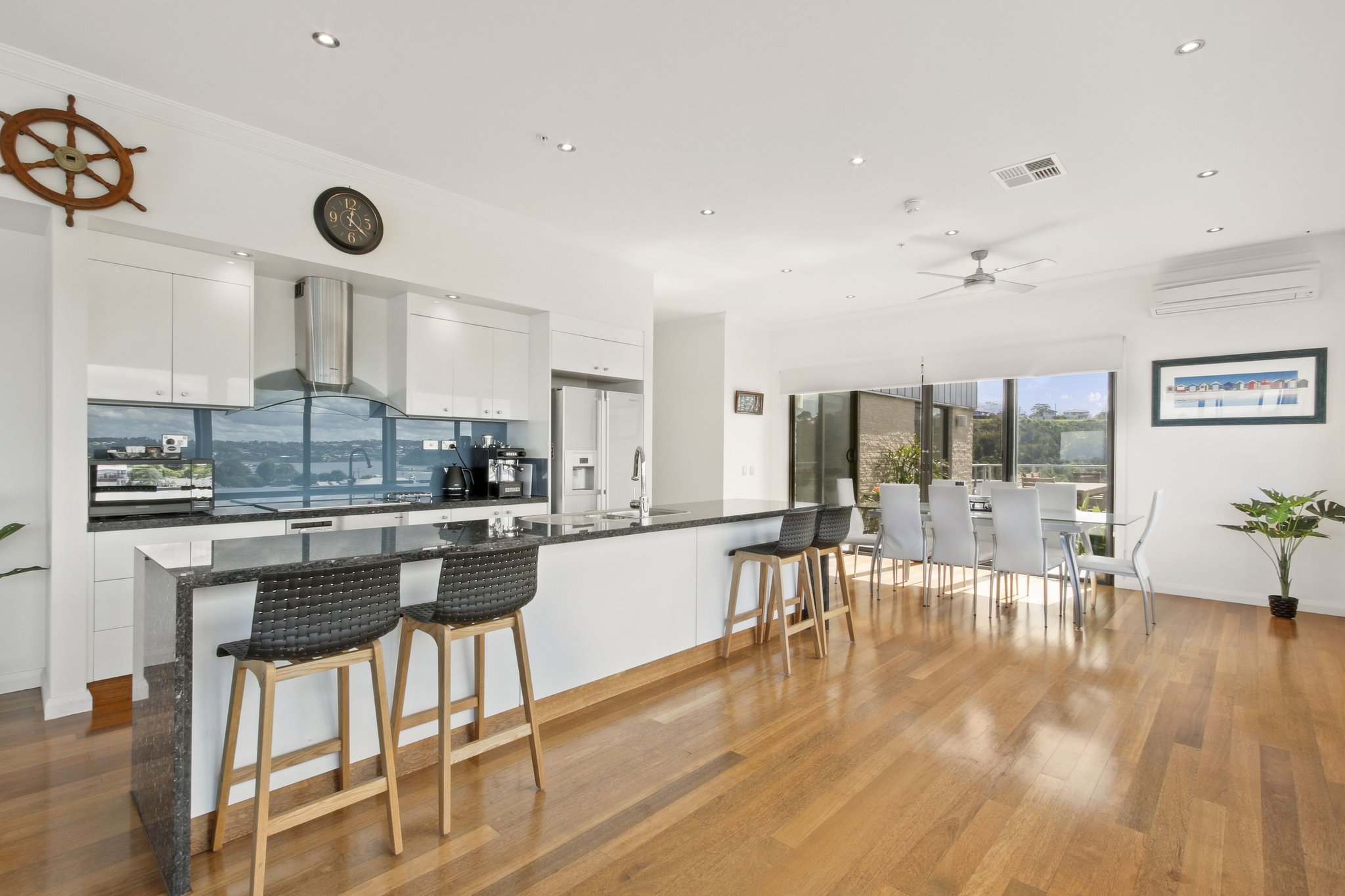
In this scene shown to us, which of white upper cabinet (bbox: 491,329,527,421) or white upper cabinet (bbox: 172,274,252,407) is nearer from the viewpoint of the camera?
white upper cabinet (bbox: 172,274,252,407)

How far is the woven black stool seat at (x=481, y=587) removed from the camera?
206 centimetres

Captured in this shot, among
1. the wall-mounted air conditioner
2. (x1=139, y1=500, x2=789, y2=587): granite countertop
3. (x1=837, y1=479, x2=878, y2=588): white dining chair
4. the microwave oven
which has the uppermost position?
the wall-mounted air conditioner

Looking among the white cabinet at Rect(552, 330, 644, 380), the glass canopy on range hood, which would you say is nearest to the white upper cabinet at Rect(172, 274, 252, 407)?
the glass canopy on range hood

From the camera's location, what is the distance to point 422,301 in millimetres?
4305

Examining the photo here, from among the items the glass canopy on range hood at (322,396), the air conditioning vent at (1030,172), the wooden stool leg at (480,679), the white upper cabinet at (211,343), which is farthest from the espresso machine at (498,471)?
the air conditioning vent at (1030,172)

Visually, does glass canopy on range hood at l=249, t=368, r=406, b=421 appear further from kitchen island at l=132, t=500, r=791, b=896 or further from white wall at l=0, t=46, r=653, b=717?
kitchen island at l=132, t=500, r=791, b=896

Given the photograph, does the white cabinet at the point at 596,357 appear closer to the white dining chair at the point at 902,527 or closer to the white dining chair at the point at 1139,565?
the white dining chair at the point at 902,527

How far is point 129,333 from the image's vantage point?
3.20 m

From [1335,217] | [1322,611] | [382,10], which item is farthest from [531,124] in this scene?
[1322,611]

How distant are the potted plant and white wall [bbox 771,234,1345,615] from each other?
0.18m

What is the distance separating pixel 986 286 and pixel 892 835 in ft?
14.7

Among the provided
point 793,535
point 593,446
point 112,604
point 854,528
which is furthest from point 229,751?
point 854,528

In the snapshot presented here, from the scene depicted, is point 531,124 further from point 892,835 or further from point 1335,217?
point 1335,217

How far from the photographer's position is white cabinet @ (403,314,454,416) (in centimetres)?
426
